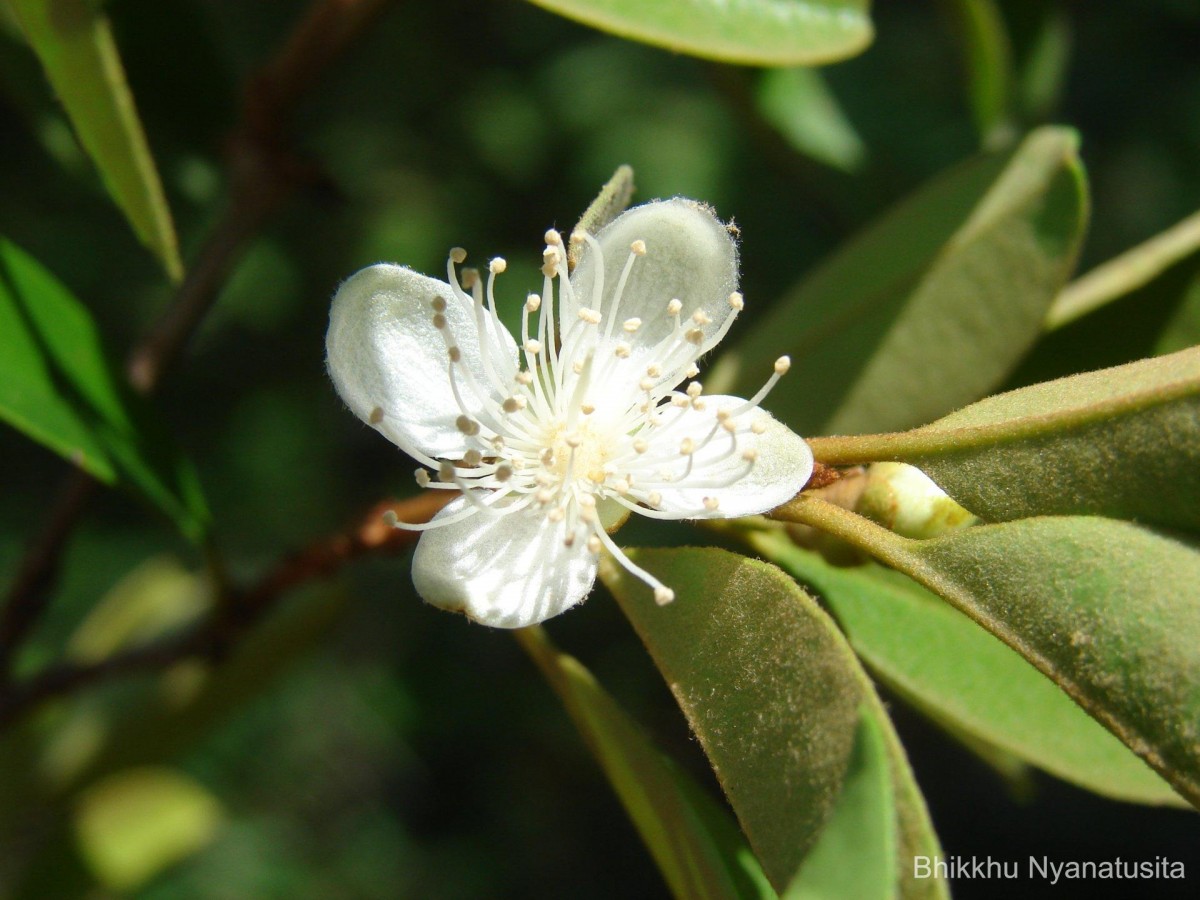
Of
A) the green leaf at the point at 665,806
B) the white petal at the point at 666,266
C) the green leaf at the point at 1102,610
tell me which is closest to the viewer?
the green leaf at the point at 1102,610

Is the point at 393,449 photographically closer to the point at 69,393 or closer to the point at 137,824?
the point at 137,824

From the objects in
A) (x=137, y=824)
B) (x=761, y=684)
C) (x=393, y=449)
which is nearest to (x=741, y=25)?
(x=761, y=684)

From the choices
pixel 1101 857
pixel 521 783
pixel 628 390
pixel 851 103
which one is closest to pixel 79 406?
pixel 628 390

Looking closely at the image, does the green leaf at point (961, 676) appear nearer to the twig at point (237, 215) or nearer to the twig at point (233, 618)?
the twig at point (233, 618)

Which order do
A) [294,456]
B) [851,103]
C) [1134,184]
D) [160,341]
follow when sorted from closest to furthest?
1. [160,341]
2. [851,103]
3. [1134,184]
4. [294,456]

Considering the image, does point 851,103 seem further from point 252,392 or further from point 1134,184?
point 252,392

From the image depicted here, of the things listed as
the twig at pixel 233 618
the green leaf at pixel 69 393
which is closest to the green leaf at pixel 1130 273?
the twig at pixel 233 618

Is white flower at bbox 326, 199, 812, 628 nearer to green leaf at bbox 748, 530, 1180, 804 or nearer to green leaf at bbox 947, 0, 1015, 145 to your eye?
green leaf at bbox 748, 530, 1180, 804
